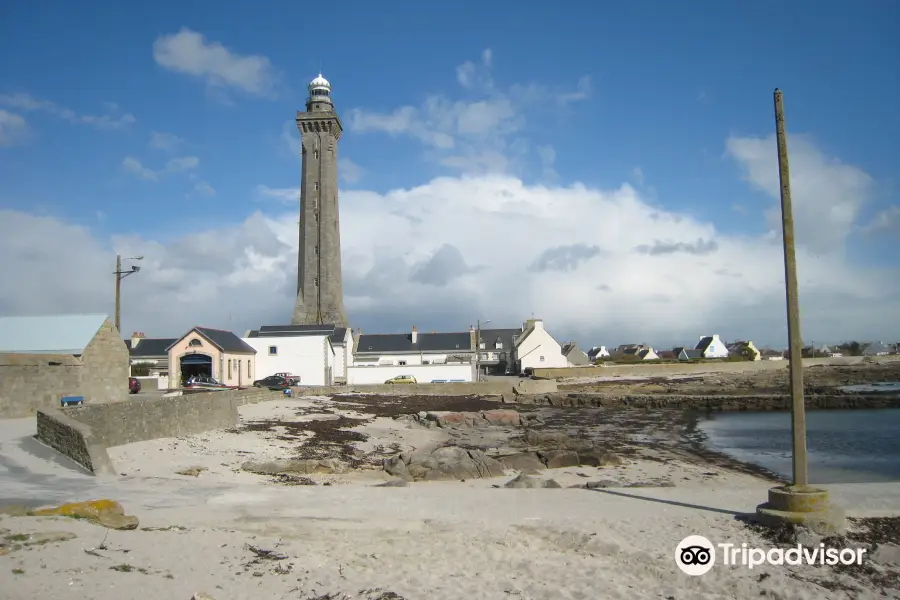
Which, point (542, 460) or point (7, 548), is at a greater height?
point (7, 548)

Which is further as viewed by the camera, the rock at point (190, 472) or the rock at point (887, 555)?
the rock at point (190, 472)

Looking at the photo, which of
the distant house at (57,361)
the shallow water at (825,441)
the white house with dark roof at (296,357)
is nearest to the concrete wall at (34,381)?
the distant house at (57,361)

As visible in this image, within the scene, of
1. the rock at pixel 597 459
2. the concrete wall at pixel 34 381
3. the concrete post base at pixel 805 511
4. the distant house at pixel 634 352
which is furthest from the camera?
the distant house at pixel 634 352

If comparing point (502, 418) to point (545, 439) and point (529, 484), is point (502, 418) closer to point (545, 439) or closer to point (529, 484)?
point (545, 439)

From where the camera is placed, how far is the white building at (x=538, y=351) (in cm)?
8138

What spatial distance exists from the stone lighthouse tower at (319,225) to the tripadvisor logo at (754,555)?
63488 millimetres

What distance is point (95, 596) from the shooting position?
6.40m

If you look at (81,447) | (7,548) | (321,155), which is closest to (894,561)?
(7,548)

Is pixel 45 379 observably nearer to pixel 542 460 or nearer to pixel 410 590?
pixel 542 460

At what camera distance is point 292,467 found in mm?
17453

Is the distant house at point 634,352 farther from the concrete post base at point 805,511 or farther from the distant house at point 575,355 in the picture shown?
the concrete post base at point 805,511

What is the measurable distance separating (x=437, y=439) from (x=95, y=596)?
72.6 feet

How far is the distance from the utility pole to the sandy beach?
4.49ft

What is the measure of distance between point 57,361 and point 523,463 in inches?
685
